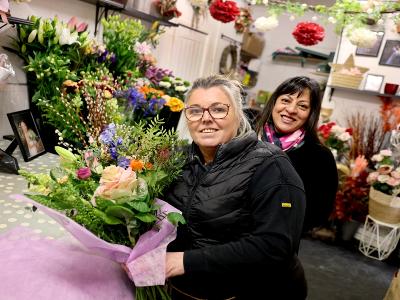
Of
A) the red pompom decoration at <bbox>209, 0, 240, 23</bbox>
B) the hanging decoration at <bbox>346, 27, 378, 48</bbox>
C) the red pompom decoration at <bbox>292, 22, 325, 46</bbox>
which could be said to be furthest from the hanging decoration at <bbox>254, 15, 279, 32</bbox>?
the hanging decoration at <bbox>346, 27, 378, 48</bbox>

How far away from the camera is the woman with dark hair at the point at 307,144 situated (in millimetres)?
1640

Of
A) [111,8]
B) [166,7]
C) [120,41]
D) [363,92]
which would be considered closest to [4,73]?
[120,41]

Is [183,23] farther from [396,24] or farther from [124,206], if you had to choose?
[124,206]

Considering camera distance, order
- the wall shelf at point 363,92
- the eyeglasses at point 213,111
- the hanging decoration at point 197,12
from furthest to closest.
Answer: the wall shelf at point 363,92 → the hanging decoration at point 197,12 → the eyeglasses at point 213,111

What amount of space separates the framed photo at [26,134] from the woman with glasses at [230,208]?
1006 millimetres

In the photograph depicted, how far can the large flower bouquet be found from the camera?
3.14 metres

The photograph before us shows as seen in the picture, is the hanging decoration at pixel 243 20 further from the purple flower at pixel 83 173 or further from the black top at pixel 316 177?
the purple flower at pixel 83 173

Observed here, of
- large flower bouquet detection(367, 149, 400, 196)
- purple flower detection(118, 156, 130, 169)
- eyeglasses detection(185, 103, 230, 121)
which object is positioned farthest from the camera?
large flower bouquet detection(367, 149, 400, 196)

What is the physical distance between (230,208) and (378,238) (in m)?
3.02

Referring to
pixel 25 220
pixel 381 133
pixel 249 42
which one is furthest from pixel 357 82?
pixel 25 220

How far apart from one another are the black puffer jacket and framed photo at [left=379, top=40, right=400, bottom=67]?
11.4 feet

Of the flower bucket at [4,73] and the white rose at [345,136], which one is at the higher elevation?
the flower bucket at [4,73]

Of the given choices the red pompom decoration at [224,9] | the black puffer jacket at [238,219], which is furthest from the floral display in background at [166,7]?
the black puffer jacket at [238,219]

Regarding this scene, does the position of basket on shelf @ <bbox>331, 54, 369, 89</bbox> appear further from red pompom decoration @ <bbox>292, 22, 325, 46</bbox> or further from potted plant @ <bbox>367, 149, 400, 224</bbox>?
potted plant @ <bbox>367, 149, 400, 224</bbox>
